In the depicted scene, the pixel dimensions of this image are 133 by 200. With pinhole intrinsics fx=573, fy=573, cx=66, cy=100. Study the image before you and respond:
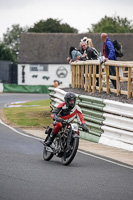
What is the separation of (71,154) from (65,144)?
1.05 feet

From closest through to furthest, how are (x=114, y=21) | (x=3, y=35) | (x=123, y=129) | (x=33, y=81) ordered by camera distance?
(x=123, y=129) < (x=33, y=81) < (x=114, y=21) < (x=3, y=35)

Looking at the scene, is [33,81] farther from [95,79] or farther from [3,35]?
[3,35]

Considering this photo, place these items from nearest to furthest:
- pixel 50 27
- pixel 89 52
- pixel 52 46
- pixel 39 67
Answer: pixel 89 52
pixel 39 67
pixel 52 46
pixel 50 27

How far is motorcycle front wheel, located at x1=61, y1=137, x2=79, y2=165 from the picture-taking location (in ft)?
35.9

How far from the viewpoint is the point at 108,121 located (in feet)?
51.4

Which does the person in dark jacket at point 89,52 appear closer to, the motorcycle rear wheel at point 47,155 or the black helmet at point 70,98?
the motorcycle rear wheel at point 47,155

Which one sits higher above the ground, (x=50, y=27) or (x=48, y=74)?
(x=50, y=27)

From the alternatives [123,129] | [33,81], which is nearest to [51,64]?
[33,81]

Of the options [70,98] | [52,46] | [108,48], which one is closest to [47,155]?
[70,98]

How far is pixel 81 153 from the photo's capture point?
1354 centimetres

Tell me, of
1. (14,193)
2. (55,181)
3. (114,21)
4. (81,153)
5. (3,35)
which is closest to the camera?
(14,193)

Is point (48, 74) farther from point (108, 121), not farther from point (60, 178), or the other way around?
point (60, 178)

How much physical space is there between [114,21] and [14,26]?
52090 millimetres

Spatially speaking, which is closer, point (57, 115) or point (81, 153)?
point (57, 115)
